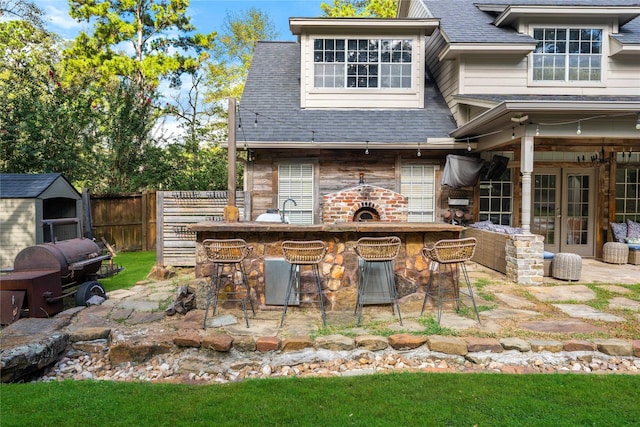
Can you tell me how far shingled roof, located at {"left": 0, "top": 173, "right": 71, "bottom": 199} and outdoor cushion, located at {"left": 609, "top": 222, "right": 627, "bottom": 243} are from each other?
41.7ft

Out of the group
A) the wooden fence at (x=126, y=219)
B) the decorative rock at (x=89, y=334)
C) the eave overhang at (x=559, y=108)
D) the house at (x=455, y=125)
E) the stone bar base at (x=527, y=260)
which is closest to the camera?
the decorative rock at (x=89, y=334)

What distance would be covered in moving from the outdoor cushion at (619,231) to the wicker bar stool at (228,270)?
8940mm

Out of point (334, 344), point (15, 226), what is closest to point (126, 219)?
point (15, 226)

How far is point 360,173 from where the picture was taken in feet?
32.1

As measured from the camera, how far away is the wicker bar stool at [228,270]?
4.91m

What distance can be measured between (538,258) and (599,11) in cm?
650

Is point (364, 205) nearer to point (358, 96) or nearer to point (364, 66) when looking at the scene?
point (358, 96)

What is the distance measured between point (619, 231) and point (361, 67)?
7.40 meters

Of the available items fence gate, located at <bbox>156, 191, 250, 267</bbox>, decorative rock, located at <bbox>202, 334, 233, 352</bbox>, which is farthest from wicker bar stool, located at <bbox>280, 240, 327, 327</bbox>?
fence gate, located at <bbox>156, 191, 250, 267</bbox>

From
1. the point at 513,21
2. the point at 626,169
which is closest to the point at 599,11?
the point at 513,21

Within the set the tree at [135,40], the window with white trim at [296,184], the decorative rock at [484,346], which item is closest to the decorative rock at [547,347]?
the decorative rock at [484,346]

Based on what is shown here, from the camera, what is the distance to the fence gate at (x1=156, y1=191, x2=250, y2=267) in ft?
28.0

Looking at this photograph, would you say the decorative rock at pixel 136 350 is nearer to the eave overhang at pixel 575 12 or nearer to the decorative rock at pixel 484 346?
the decorative rock at pixel 484 346

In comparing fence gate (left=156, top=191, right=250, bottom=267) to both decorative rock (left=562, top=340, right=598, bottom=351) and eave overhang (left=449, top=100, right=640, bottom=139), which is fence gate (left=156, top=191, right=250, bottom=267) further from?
decorative rock (left=562, top=340, right=598, bottom=351)
